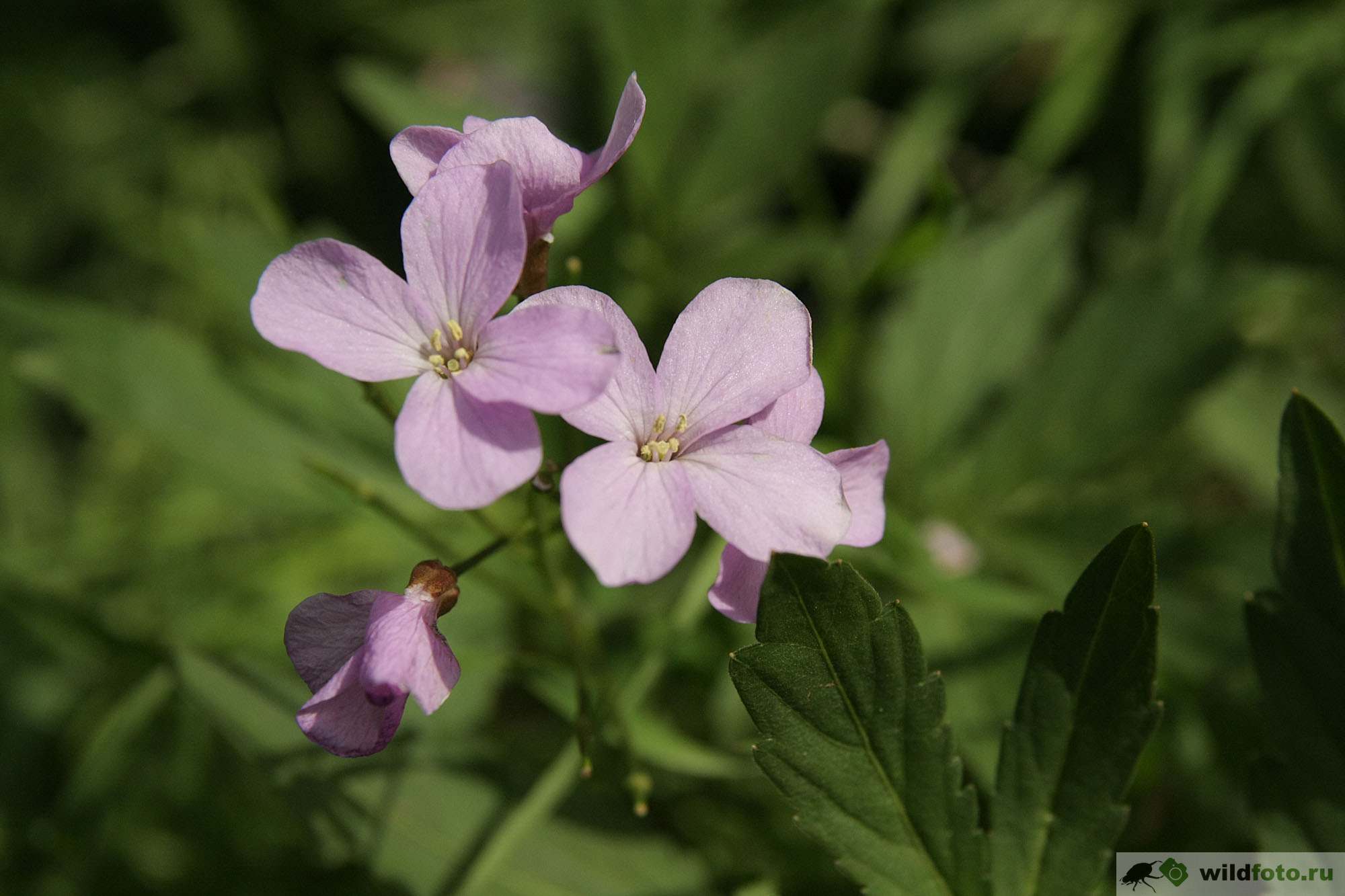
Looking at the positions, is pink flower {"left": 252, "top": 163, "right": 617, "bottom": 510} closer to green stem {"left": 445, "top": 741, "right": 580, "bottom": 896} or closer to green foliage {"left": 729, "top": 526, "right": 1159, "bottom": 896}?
green foliage {"left": 729, "top": 526, "right": 1159, "bottom": 896}

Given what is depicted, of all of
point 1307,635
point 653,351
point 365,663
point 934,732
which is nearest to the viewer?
point 365,663

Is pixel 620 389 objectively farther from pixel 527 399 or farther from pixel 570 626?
pixel 570 626

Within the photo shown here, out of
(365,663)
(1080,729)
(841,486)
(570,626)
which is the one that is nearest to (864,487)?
(841,486)

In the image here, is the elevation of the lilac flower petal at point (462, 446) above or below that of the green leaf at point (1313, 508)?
below

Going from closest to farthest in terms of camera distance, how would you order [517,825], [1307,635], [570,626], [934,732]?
[934,732]
[1307,635]
[570,626]
[517,825]

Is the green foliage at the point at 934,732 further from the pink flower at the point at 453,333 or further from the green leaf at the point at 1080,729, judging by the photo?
the pink flower at the point at 453,333

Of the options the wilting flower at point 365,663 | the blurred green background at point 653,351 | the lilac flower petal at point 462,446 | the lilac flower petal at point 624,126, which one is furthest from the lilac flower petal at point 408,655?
the lilac flower petal at point 624,126

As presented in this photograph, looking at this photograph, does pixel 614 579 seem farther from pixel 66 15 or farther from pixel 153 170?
pixel 66 15
